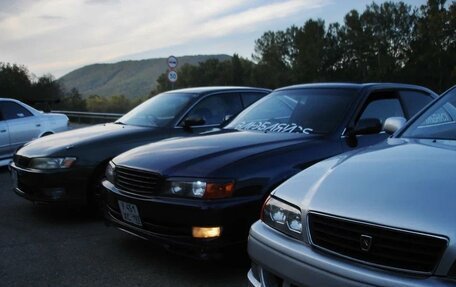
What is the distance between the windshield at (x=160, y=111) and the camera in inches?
257

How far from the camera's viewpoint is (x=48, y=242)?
5.06m

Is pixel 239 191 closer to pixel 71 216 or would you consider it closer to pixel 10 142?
pixel 71 216

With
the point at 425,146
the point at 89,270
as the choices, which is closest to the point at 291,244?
the point at 425,146

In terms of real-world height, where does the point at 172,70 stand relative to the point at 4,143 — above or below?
above

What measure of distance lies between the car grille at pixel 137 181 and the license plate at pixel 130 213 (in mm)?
117

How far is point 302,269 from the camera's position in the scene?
253 centimetres

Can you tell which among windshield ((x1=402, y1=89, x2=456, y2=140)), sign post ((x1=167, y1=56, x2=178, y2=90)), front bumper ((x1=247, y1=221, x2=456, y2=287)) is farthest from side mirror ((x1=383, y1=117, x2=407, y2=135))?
sign post ((x1=167, y1=56, x2=178, y2=90))

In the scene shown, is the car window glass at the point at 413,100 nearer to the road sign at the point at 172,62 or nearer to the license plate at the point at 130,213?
the license plate at the point at 130,213

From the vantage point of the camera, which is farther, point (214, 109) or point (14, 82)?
point (14, 82)

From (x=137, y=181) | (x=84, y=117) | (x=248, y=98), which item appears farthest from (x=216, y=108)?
(x=84, y=117)

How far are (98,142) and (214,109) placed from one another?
5.62ft

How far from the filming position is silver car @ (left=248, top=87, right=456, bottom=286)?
2178 mm

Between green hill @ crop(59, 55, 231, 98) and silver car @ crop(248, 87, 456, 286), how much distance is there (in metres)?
119

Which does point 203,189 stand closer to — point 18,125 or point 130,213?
point 130,213
